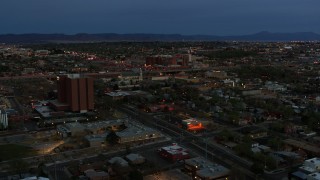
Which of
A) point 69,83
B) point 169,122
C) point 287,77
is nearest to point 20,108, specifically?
point 69,83

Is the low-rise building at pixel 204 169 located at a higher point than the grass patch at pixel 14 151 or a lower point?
higher

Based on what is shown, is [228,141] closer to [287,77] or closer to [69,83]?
[69,83]

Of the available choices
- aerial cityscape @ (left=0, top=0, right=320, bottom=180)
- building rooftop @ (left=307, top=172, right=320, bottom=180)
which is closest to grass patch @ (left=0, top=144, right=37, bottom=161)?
aerial cityscape @ (left=0, top=0, right=320, bottom=180)

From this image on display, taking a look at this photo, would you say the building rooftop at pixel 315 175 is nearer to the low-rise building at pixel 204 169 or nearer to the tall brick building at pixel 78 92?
the low-rise building at pixel 204 169

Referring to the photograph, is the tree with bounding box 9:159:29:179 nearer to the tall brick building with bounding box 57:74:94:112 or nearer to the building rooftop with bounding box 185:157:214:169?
the building rooftop with bounding box 185:157:214:169

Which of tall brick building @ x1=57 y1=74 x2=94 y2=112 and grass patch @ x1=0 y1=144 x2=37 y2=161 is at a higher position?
tall brick building @ x1=57 y1=74 x2=94 y2=112

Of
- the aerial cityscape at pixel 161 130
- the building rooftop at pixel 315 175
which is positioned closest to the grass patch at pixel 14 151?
the aerial cityscape at pixel 161 130
